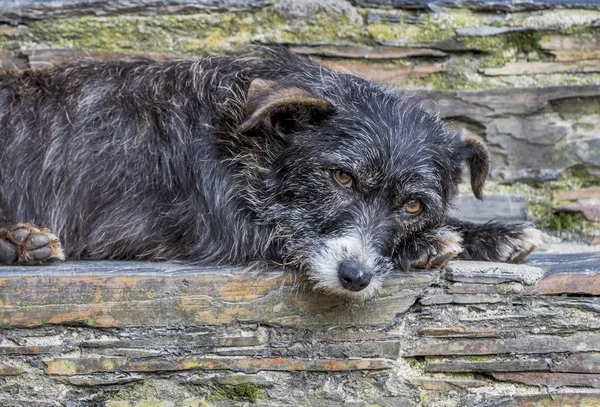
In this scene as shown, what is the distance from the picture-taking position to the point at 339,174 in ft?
13.9

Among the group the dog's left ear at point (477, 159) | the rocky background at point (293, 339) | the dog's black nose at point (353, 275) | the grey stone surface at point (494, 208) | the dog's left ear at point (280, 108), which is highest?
the dog's left ear at point (280, 108)

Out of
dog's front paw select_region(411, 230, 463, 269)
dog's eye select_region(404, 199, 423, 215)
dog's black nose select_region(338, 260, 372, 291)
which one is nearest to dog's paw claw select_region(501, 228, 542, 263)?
dog's front paw select_region(411, 230, 463, 269)

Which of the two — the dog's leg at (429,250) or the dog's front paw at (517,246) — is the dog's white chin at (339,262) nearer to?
the dog's leg at (429,250)

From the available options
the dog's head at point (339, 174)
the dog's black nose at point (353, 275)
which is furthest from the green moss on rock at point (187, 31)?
the dog's black nose at point (353, 275)

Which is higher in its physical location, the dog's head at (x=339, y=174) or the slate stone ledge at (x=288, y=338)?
the dog's head at (x=339, y=174)

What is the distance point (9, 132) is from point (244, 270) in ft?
5.52

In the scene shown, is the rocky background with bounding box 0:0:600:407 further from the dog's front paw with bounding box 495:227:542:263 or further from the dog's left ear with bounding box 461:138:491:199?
the dog's left ear with bounding box 461:138:491:199

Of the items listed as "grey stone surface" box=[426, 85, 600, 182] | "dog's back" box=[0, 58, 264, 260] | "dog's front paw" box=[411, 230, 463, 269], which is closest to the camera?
"dog's front paw" box=[411, 230, 463, 269]

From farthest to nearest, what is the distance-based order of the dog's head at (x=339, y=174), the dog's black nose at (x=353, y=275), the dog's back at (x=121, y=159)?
the dog's back at (x=121, y=159) → the dog's head at (x=339, y=174) → the dog's black nose at (x=353, y=275)

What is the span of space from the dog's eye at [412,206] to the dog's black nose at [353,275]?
1.83 feet

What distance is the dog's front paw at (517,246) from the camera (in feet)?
15.5

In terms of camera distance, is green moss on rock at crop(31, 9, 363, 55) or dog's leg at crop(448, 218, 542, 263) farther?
green moss on rock at crop(31, 9, 363, 55)

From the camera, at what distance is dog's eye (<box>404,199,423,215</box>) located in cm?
433

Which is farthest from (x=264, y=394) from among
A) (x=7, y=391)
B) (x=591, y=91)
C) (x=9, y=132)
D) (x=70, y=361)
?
→ (x=591, y=91)
